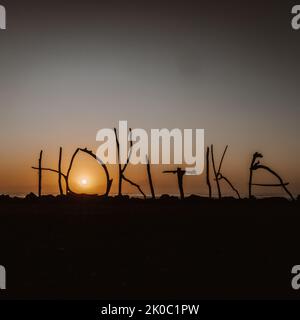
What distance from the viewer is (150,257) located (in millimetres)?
12398

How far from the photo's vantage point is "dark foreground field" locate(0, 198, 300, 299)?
987 cm

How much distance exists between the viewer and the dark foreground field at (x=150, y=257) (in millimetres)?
9867

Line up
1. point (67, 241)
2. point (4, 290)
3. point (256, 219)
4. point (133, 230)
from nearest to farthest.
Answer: point (4, 290) < point (67, 241) < point (133, 230) < point (256, 219)

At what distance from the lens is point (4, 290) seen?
31.7 ft

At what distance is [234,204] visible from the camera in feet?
100
